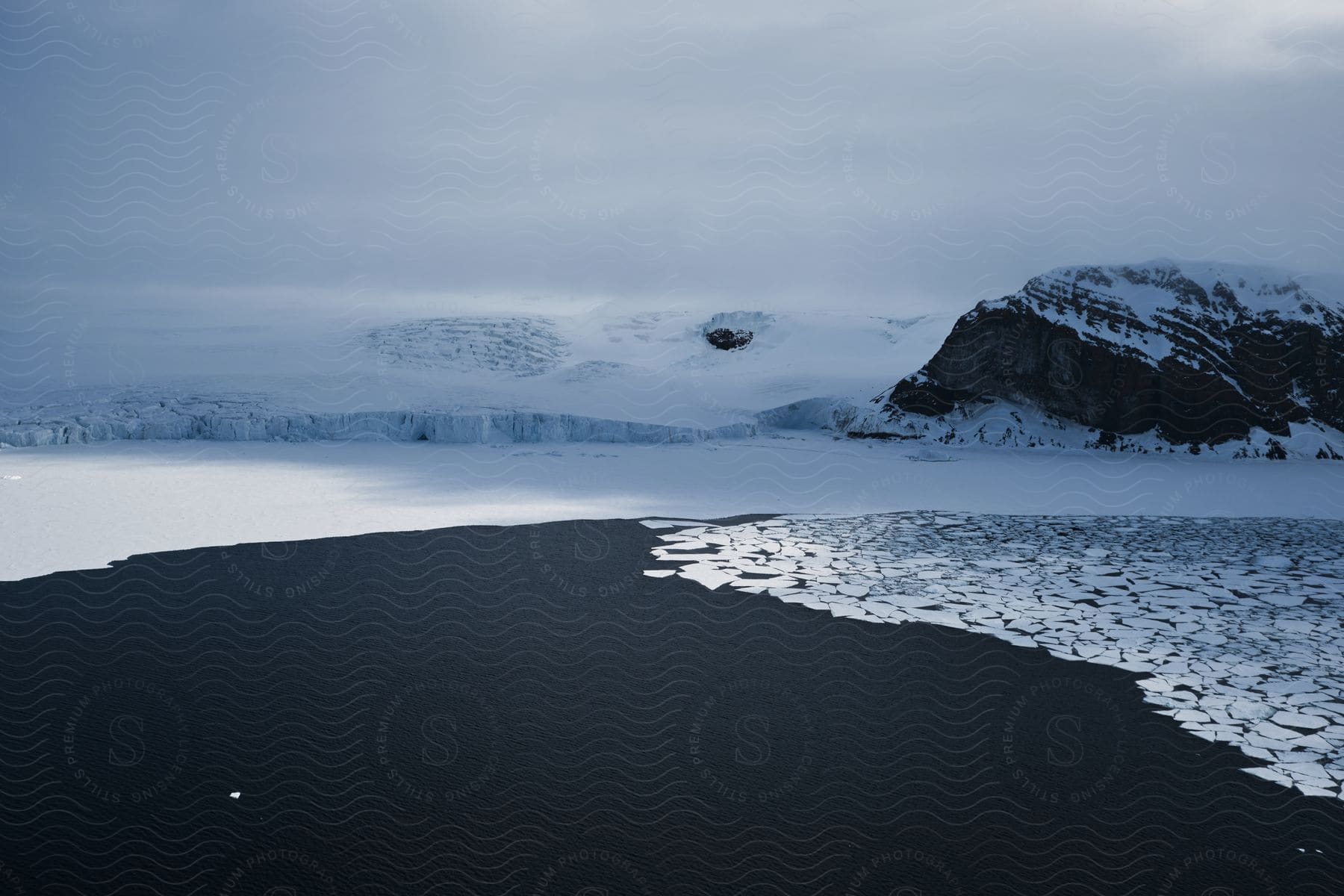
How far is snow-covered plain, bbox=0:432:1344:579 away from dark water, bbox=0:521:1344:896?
1.56 meters

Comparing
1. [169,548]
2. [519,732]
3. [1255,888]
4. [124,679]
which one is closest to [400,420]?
[169,548]

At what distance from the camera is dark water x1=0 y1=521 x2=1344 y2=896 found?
2.46 meters

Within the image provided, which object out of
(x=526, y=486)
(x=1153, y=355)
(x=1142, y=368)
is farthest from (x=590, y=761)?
(x=1153, y=355)

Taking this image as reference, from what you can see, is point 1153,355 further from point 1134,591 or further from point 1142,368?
point 1134,591

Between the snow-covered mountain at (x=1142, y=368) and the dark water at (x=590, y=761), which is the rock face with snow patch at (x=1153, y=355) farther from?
the dark water at (x=590, y=761)

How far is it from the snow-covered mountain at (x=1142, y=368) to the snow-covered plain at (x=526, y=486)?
54 centimetres

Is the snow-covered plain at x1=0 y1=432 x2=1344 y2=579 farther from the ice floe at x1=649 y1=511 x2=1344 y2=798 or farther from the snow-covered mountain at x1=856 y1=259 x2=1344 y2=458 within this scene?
the ice floe at x1=649 y1=511 x2=1344 y2=798

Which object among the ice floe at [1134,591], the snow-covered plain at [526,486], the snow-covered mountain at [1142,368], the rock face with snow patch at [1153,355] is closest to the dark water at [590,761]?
the ice floe at [1134,591]

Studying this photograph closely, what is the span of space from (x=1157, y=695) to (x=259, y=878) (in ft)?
9.78

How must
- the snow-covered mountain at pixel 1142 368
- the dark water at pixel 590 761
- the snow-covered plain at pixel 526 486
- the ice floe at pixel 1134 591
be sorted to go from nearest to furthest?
1. the dark water at pixel 590 761
2. the ice floe at pixel 1134 591
3. the snow-covered plain at pixel 526 486
4. the snow-covered mountain at pixel 1142 368

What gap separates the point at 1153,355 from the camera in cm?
1062

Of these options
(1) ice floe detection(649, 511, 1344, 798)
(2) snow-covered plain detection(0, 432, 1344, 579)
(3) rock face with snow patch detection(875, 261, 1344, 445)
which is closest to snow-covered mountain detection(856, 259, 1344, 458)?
(3) rock face with snow patch detection(875, 261, 1344, 445)

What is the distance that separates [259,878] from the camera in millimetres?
2402

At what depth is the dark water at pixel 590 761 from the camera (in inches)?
96.7
